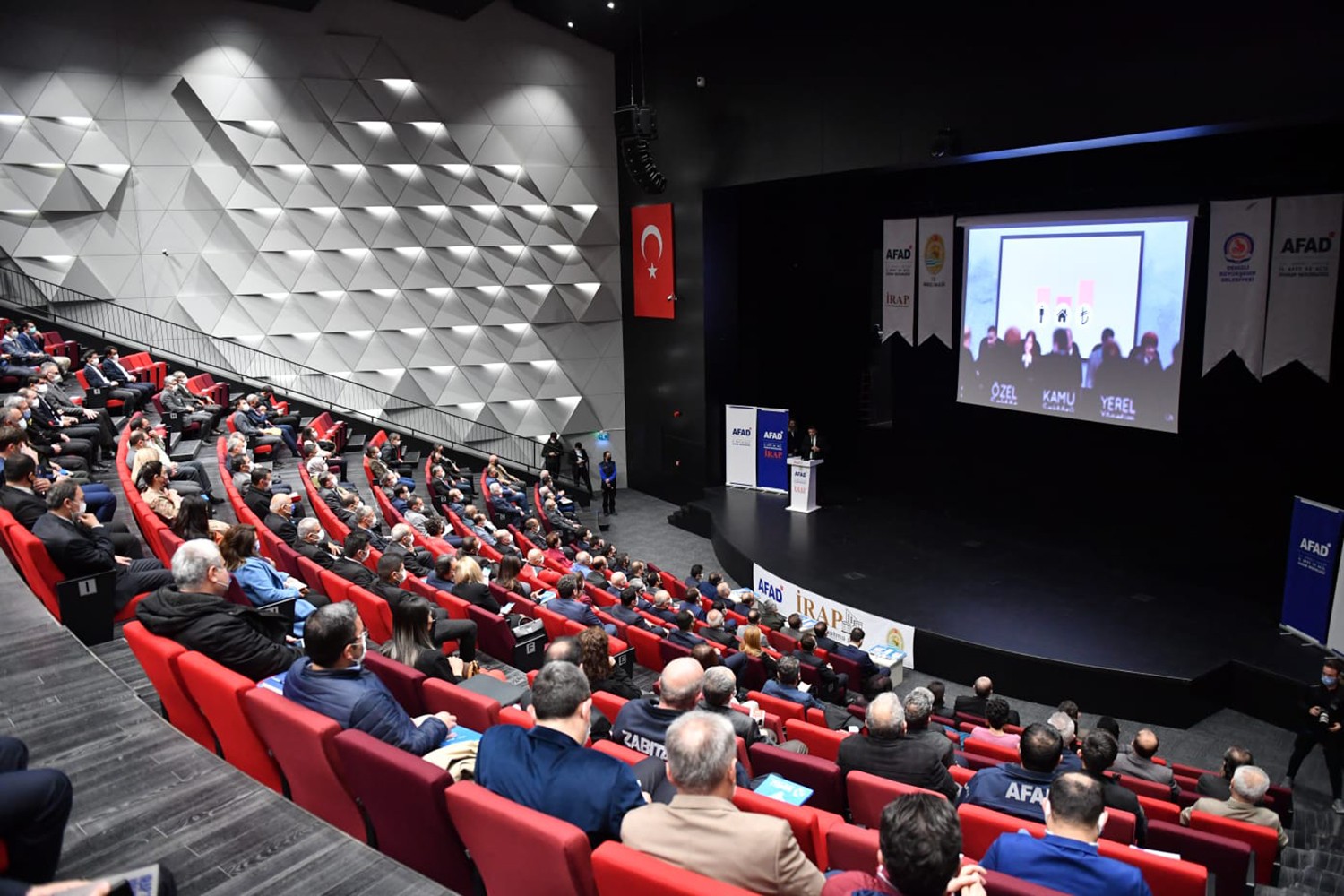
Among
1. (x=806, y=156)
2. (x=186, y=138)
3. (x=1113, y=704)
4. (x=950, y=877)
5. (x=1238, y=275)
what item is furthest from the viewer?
(x=186, y=138)

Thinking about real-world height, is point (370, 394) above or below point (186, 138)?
below

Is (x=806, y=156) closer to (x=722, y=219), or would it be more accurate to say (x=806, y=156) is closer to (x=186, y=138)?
(x=722, y=219)

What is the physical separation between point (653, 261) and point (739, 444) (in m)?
4.04

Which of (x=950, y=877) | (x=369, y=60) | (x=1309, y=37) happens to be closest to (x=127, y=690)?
(x=950, y=877)

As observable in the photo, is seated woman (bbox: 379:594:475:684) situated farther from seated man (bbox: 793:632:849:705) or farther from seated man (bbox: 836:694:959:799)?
seated man (bbox: 793:632:849:705)

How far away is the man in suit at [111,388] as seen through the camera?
12.3 metres

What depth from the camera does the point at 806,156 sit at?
13.5 meters


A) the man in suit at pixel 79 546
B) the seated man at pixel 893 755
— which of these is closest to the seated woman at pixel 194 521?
the man in suit at pixel 79 546

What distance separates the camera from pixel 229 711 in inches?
139

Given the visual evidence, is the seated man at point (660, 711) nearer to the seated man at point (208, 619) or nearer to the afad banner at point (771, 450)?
the seated man at point (208, 619)

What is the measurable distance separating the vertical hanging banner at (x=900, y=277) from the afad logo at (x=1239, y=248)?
4.60 metres

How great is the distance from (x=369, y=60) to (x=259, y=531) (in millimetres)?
11986

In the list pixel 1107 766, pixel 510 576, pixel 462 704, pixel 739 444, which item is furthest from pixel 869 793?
pixel 739 444

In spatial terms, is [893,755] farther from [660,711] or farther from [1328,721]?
[1328,721]
